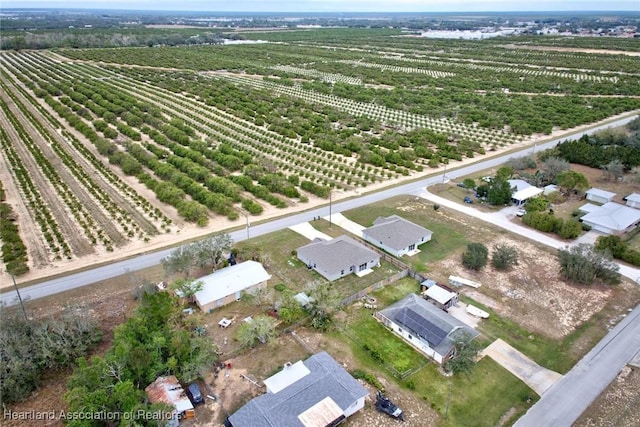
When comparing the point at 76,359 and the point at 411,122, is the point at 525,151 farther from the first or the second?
the point at 76,359

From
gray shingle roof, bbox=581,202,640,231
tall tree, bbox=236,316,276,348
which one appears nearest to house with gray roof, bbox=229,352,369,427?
tall tree, bbox=236,316,276,348

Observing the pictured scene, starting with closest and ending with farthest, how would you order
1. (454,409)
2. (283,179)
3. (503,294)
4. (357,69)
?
(454,409)
(503,294)
(283,179)
(357,69)

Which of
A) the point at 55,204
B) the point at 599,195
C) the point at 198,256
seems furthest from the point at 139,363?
the point at 599,195

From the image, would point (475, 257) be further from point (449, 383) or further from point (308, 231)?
point (308, 231)

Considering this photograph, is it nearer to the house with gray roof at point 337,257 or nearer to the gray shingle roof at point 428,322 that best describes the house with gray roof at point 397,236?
the house with gray roof at point 337,257

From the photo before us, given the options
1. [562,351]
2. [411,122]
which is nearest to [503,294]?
[562,351]

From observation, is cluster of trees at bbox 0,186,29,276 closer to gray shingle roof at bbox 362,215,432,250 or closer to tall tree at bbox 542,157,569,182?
gray shingle roof at bbox 362,215,432,250
